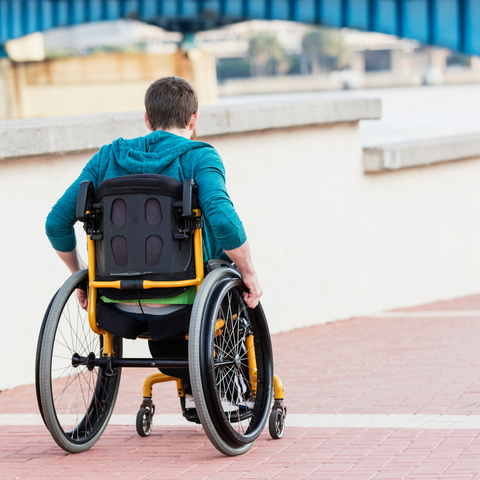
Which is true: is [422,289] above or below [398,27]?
below

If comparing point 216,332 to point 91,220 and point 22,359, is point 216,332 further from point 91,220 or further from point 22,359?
point 22,359

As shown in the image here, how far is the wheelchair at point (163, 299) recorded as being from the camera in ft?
10.1

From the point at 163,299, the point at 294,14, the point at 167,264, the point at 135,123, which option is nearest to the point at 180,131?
the point at 167,264

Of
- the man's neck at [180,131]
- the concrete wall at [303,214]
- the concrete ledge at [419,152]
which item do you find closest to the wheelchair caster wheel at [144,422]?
the man's neck at [180,131]

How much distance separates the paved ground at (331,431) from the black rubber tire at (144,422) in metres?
0.03

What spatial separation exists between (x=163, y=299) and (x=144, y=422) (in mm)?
776

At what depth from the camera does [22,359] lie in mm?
5082

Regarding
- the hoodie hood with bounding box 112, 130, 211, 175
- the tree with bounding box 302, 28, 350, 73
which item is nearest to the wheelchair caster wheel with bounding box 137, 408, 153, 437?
the hoodie hood with bounding box 112, 130, 211, 175

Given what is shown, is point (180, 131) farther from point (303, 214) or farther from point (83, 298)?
point (303, 214)

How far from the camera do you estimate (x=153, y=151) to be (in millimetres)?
3248

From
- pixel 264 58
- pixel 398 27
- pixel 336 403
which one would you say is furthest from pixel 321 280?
pixel 264 58

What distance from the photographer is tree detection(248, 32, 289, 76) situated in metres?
114

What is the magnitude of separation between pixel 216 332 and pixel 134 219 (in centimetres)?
55

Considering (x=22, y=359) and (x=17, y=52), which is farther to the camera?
(x=17, y=52)
